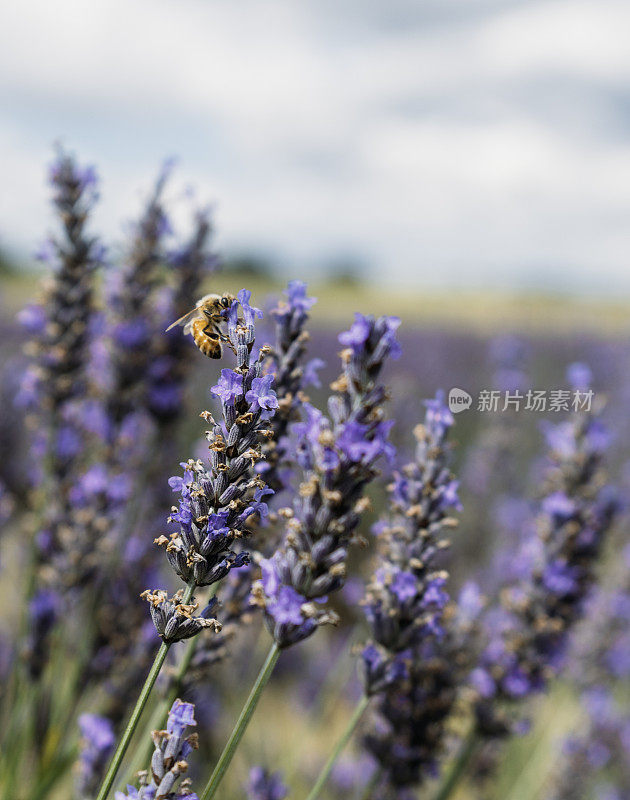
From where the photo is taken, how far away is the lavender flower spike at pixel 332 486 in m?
1.32

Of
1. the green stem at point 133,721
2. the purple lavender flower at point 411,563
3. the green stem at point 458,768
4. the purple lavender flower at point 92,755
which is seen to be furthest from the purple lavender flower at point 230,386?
the green stem at point 458,768

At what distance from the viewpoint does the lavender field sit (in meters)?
1.24

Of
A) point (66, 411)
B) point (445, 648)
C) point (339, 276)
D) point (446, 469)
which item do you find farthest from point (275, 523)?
point (339, 276)

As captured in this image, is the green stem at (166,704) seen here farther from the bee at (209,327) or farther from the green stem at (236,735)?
the bee at (209,327)

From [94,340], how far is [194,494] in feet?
5.33

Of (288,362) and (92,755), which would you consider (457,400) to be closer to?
(288,362)

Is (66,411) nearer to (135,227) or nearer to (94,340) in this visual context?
(94,340)

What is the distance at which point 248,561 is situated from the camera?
128cm

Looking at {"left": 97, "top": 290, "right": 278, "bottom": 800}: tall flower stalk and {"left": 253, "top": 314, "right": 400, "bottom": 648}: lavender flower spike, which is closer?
{"left": 97, "top": 290, "right": 278, "bottom": 800}: tall flower stalk

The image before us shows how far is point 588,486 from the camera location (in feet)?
7.72

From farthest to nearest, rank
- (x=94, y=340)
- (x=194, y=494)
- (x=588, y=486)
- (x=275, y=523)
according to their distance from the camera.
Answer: (x=94, y=340), (x=588, y=486), (x=275, y=523), (x=194, y=494)

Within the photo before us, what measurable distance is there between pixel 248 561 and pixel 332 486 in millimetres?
206

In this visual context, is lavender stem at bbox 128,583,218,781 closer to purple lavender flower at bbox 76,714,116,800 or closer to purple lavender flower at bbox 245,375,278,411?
purple lavender flower at bbox 76,714,116,800

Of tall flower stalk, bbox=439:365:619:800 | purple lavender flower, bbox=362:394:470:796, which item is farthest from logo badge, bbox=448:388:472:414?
purple lavender flower, bbox=362:394:470:796
